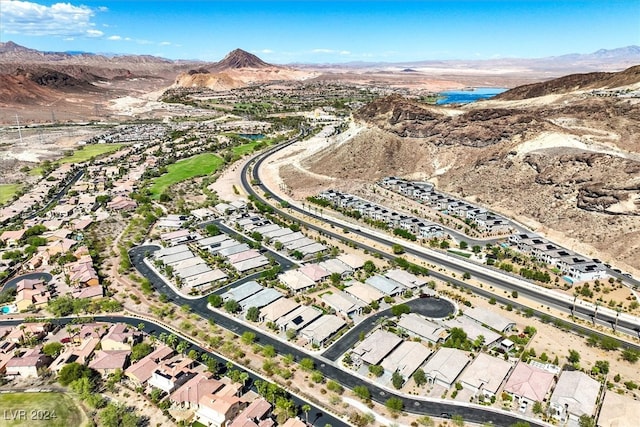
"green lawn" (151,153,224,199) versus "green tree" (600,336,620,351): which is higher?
"green lawn" (151,153,224,199)

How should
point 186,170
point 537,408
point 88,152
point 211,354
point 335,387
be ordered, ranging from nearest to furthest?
1. point 537,408
2. point 335,387
3. point 211,354
4. point 186,170
5. point 88,152

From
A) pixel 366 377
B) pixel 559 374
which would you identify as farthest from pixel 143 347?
pixel 559 374

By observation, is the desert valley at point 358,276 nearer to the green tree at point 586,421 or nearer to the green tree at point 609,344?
the green tree at point 609,344

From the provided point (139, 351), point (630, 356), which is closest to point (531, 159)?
point (630, 356)

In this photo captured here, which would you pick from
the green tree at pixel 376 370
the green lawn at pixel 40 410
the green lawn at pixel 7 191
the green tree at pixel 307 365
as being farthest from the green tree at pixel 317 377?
the green lawn at pixel 7 191

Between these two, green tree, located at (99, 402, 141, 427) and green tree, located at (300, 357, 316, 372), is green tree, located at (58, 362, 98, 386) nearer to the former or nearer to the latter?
green tree, located at (99, 402, 141, 427)

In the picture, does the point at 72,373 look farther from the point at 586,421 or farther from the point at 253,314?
the point at 586,421

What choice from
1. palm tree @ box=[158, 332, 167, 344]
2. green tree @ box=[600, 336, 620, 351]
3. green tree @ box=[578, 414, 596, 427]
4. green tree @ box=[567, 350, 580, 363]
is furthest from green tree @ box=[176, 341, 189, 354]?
green tree @ box=[600, 336, 620, 351]
